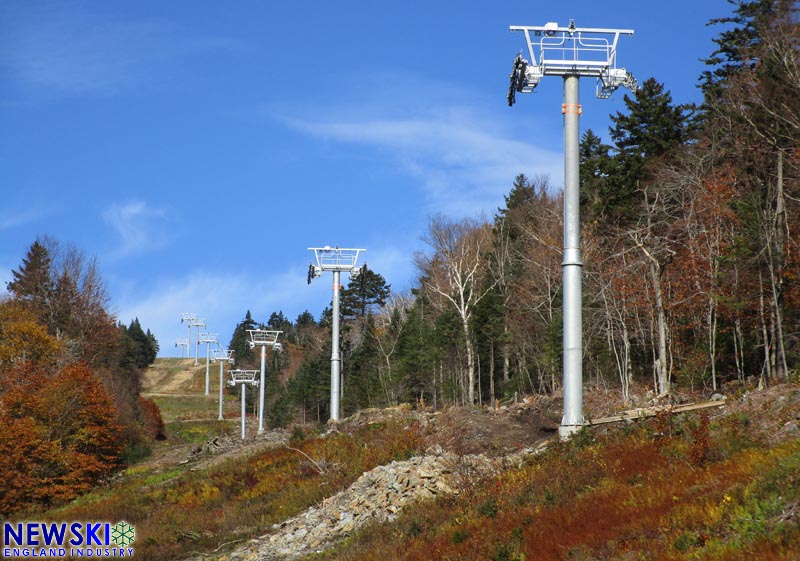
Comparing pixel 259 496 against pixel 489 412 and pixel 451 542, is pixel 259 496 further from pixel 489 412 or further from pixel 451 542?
pixel 451 542

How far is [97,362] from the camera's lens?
69188 millimetres

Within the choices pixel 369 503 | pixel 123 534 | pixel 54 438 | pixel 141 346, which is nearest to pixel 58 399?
pixel 54 438

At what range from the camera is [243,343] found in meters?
158

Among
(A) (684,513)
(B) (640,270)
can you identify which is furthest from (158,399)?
(A) (684,513)

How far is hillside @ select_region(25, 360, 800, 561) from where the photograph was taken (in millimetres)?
10719

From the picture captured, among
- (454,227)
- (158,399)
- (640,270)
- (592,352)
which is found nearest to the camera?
(640,270)

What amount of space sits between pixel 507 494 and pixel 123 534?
13.9 meters

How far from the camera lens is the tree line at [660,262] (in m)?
27.2

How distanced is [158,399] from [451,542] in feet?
352

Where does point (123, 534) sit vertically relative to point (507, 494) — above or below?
below

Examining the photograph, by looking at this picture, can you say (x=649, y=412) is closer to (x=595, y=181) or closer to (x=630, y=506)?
(x=630, y=506)

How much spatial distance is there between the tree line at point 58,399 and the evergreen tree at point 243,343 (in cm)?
7201

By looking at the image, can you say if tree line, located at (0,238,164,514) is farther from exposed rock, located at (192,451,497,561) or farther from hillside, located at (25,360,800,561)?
exposed rock, located at (192,451,497,561)

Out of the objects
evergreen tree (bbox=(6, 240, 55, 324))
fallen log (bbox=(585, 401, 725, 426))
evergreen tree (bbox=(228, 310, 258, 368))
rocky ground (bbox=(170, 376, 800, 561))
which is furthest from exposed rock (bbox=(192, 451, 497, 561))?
evergreen tree (bbox=(228, 310, 258, 368))
